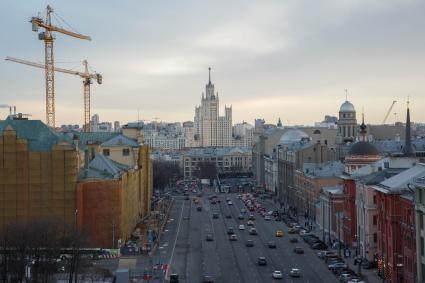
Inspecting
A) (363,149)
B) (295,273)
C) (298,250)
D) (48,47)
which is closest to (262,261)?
(295,273)

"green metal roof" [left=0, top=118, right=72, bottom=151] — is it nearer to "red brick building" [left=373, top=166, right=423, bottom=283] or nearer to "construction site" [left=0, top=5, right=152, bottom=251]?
"construction site" [left=0, top=5, right=152, bottom=251]

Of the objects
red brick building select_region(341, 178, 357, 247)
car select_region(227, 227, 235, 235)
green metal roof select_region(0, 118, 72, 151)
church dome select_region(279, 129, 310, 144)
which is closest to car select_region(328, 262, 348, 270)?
red brick building select_region(341, 178, 357, 247)

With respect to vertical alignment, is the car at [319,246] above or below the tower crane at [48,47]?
below

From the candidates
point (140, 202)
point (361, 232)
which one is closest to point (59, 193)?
point (361, 232)

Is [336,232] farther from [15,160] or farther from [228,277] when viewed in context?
[15,160]

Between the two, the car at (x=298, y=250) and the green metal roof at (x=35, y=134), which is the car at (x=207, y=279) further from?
the green metal roof at (x=35, y=134)

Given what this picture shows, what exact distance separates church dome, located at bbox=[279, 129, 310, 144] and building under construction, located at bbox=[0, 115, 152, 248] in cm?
7691

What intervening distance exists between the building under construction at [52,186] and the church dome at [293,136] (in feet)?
252

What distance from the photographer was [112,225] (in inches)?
2899

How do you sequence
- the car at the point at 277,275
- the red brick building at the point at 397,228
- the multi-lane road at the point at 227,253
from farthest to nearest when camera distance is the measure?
the multi-lane road at the point at 227,253, the car at the point at 277,275, the red brick building at the point at 397,228

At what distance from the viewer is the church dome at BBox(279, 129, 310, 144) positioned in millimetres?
149475

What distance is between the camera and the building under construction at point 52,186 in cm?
7194

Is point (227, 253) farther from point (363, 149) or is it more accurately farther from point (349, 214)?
point (363, 149)

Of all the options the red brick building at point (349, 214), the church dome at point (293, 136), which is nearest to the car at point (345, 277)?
the red brick building at point (349, 214)
